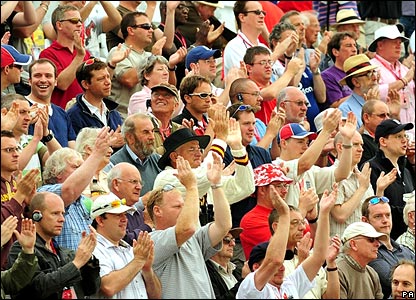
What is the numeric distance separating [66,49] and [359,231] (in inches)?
150

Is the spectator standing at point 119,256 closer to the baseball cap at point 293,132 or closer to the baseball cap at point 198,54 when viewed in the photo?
the baseball cap at point 293,132

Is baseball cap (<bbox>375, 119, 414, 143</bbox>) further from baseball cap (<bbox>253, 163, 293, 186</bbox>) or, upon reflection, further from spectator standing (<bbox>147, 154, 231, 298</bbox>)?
spectator standing (<bbox>147, 154, 231, 298</bbox>)

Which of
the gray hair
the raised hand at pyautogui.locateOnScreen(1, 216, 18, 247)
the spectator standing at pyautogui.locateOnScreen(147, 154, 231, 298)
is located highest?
the raised hand at pyautogui.locateOnScreen(1, 216, 18, 247)

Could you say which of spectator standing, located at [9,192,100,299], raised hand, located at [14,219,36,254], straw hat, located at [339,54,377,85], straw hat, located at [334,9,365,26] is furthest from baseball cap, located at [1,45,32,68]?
straw hat, located at [334,9,365,26]

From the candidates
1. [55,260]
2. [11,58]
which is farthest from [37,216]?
[11,58]

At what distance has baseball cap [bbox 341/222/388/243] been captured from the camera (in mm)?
12047

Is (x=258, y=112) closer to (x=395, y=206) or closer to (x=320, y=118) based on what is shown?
(x=320, y=118)

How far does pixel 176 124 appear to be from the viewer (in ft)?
42.9

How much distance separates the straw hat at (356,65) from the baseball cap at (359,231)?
4077 millimetres

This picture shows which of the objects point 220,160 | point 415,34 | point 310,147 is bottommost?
point 415,34

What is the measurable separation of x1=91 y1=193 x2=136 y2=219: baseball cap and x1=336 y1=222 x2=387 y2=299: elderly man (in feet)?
7.48

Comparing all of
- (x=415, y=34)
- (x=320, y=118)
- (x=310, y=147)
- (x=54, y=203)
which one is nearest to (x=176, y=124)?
(x=310, y=147)

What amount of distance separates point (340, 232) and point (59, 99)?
2.98m

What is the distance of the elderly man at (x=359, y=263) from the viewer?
11711 mm
